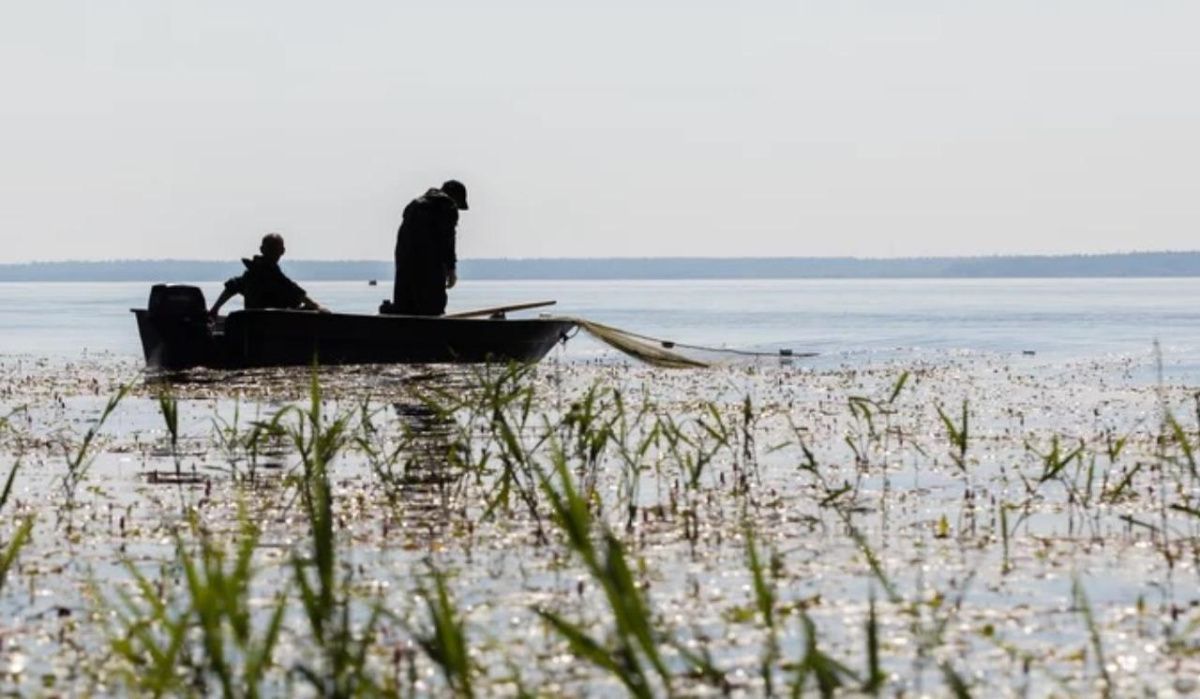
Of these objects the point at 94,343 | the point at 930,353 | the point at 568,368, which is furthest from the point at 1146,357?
the point at 94,343

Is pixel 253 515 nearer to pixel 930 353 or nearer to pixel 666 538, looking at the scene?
pixel 666 538

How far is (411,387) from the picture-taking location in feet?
59.0

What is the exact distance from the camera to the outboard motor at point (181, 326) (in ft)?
70.4

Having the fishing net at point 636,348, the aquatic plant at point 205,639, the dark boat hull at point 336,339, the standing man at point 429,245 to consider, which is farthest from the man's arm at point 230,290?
the aquatic plant at point 205,639

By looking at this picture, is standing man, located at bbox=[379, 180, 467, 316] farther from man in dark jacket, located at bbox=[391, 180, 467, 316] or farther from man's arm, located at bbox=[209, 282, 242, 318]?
Answer: man's arm, located at bbox=[209, 282, 242, 318]

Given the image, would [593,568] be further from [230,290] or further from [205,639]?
[230,290]

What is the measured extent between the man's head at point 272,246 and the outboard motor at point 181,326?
97 centimetres

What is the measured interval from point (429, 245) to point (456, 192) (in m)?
0.65

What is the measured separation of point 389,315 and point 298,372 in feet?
4.03

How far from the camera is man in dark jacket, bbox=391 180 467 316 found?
20.8 meters

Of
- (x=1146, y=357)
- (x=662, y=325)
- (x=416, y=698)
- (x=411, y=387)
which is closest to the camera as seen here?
(x=416, y=698)

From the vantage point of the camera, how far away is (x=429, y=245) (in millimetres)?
20922

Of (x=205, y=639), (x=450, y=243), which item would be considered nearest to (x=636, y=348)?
(x=450, y=243)

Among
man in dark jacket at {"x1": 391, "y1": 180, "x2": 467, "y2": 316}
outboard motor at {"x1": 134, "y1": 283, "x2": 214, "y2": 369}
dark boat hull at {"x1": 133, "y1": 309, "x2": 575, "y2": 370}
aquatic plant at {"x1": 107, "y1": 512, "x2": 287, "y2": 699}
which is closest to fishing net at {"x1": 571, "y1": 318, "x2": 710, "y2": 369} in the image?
dark boat hull at {"x1": 133, "y1": 309, "x2": 575, "y2": 370}
